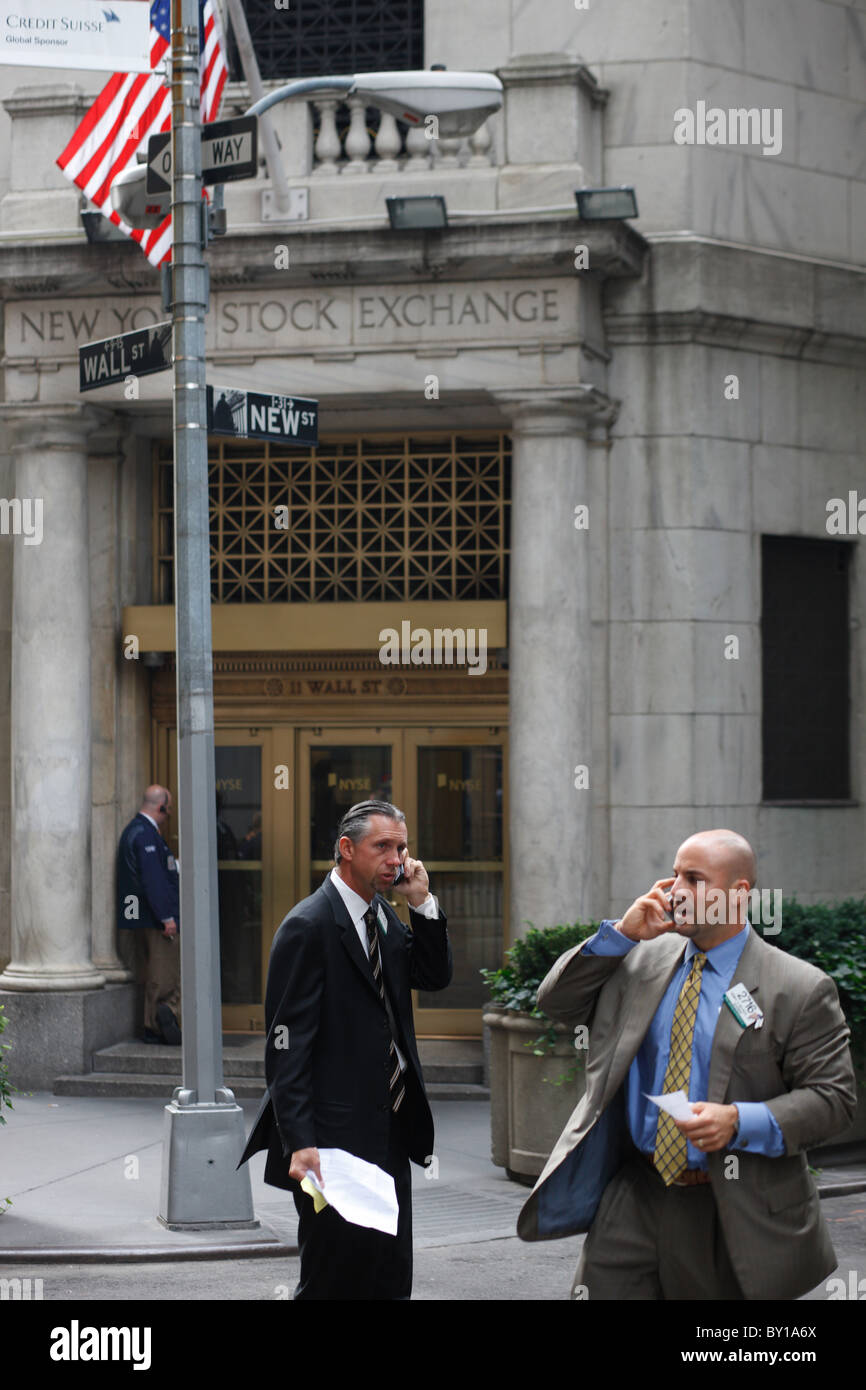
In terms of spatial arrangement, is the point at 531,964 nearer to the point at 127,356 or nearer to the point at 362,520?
the point at 127,356

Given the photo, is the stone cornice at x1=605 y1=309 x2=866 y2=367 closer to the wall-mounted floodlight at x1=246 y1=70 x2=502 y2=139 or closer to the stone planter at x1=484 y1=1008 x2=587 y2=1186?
the wall-mounted floodlight at x1=246 y1=70 x2=502 y2=139

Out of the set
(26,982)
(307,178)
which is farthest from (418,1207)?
(307,178)

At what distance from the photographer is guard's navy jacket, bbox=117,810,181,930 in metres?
14.1

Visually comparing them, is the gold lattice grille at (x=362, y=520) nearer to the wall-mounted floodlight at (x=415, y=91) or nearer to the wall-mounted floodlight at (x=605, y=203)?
the wall-mounted floodlight at (x=605, y=203)

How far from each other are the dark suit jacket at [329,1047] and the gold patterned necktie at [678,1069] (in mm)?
1170

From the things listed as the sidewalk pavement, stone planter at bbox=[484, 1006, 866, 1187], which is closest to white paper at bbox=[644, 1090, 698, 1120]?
the sidewalk pavement

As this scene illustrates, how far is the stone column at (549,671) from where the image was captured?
522 inches

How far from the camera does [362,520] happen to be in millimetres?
14586

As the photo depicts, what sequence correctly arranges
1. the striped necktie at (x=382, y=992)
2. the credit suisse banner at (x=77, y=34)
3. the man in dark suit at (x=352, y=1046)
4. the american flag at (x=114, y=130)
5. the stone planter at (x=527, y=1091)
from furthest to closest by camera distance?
1. the american flag at (x=114, y=130)
2. the stone planter at (x=527, y=1091)
3. the credit suisse banner at (x=77, y=34)
4. the striped necktie at (x=382, y=992)
5. the man in dark suit at (x=352, y=1046)

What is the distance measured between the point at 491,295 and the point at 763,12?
3.45 meters

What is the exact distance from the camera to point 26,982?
544 inches

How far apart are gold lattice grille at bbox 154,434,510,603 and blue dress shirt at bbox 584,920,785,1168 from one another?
9.58 m

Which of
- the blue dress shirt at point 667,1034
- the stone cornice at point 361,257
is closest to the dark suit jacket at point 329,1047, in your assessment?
the blue dress shirt at point 667,1034

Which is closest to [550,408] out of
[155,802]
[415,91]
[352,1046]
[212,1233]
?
[415,91]
